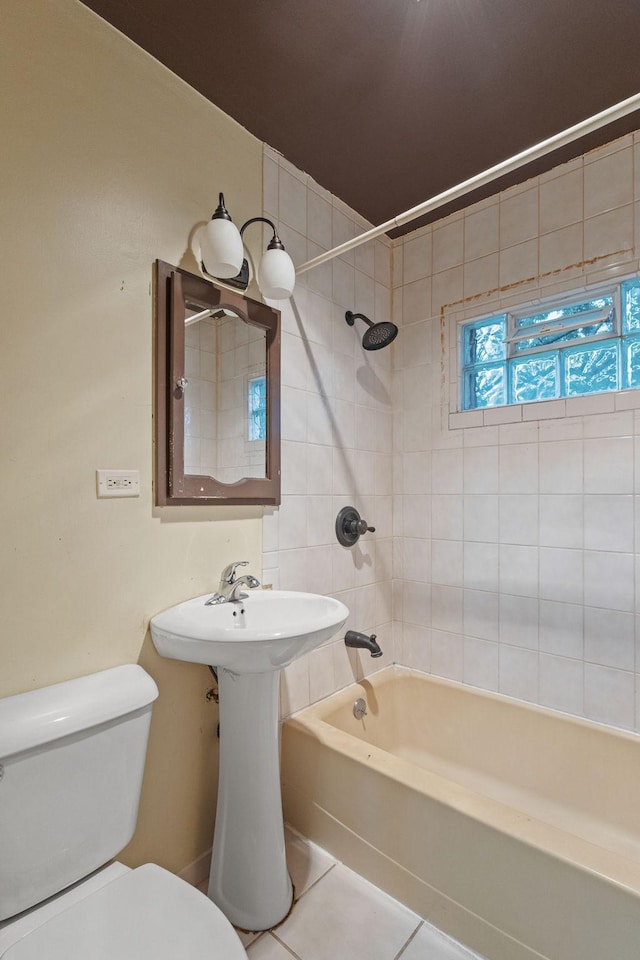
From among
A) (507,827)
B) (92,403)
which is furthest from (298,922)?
(92,403)

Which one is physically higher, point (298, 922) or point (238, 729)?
point (238, 729)

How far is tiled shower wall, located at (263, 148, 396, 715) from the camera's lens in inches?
68.1

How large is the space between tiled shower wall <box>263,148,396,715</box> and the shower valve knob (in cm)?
3

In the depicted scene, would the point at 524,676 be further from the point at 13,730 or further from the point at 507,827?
the point at 13,730

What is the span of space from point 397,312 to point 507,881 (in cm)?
215

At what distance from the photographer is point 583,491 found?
170cm

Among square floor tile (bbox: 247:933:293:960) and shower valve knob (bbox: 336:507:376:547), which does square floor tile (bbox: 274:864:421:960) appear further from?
shower valve knob (bbox: 336:507:376:547)

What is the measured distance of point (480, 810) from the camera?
3.88ft

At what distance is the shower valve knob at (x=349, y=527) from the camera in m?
1.94

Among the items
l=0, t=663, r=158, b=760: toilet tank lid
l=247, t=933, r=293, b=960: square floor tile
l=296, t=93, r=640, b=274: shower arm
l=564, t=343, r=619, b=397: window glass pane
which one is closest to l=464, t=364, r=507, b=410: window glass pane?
l=564, t=343, r=619, b=397: window glass pane

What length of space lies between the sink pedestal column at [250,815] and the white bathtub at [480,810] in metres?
0.27

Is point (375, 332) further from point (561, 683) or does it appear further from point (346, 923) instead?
point (346, 923)

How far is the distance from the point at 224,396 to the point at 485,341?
1.21 meters

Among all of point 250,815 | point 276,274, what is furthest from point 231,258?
point 250,815
